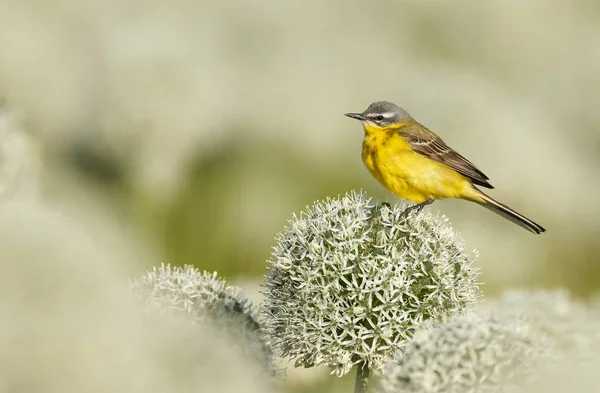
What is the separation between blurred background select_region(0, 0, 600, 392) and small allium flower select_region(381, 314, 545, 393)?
82.1 inches

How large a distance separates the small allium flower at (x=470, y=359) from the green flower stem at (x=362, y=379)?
0.83 m

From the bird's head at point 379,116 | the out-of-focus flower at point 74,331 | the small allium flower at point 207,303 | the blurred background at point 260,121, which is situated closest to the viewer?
the out-of-focus flower at point 74,331

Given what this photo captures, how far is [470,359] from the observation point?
360 centimetres

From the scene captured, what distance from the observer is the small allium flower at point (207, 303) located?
4.74 m

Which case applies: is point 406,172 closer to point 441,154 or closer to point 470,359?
point 441,154

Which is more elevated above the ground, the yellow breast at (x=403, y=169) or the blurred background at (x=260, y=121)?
the blurred background at (x=260, y=121)

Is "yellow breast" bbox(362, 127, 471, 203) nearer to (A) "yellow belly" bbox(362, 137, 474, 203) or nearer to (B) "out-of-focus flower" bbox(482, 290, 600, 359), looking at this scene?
(A) "yellow belly" bbox(362, 137, 474, 203)

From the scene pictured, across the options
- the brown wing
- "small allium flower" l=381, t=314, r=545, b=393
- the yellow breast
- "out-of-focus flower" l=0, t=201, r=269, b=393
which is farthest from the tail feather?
"out-of-focus flower" l=0, t=201, r=269, b=393

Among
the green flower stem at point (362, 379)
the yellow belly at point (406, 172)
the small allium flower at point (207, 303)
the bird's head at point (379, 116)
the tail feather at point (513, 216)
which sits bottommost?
the green flower stem at point (362, 379)

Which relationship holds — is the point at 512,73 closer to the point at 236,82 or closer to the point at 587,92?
the point at 587,92

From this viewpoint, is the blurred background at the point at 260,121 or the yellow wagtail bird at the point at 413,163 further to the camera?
the blurred background at the point at 260,121

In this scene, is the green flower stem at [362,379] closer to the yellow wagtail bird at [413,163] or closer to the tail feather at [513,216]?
the yellow wagtail bird at [413,163]

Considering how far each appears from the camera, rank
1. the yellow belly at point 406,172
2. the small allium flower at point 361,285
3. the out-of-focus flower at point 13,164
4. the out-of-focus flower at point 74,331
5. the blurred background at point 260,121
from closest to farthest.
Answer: the out-of-focus flower at point 74,331
the small allium flower at point 361,285
the out-of-focus flower at point 13,164
the yellow belly at point 406,172
the blurred background at point 260,121

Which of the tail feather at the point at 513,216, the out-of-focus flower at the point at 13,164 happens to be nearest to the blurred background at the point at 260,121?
the out-of-focus flower at the point at 13,164
